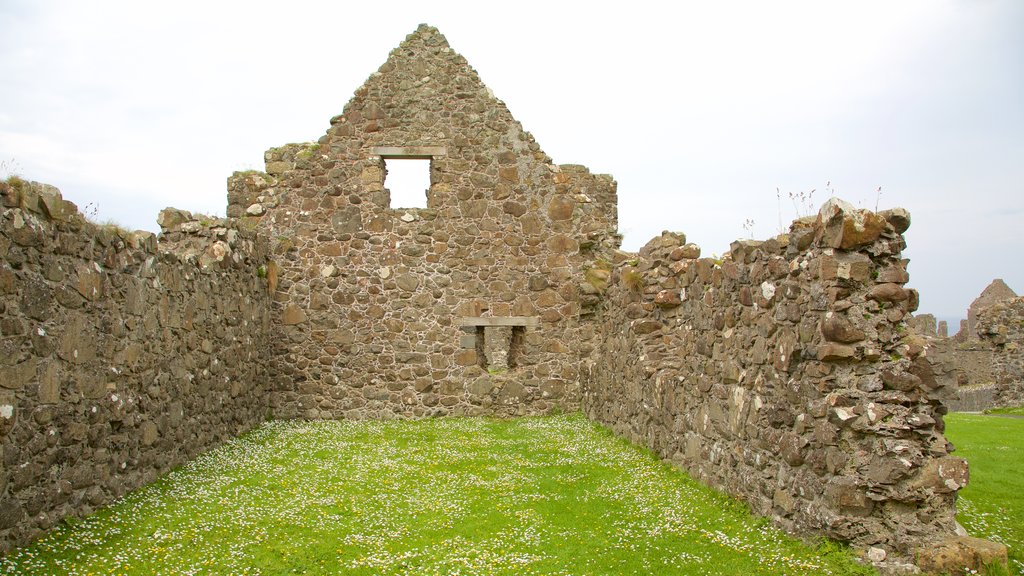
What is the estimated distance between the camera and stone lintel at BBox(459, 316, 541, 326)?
555 inches

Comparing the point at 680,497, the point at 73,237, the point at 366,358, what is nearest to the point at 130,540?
the point at 73,237

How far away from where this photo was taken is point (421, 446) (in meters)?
11.1

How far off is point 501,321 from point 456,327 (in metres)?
0.86

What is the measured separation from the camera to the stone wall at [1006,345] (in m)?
18.0

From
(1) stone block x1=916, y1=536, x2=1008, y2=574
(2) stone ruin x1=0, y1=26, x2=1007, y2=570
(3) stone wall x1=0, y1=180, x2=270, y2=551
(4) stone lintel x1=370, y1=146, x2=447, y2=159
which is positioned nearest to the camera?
(1) stone block x1=916, y1=536, x2=1008, y2=574

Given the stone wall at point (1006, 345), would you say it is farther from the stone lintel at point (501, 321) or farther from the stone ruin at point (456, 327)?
the stone lintel at point (501, 321)

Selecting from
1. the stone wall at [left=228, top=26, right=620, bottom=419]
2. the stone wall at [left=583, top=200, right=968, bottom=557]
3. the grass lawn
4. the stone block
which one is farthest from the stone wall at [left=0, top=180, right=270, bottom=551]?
the stone block

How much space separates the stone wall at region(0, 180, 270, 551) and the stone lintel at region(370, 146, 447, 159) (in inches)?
167

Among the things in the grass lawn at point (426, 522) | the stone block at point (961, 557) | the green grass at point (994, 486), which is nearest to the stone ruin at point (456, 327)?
the stone block at point (961, 557)

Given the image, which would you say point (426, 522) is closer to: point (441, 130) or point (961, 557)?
point (961, 557)

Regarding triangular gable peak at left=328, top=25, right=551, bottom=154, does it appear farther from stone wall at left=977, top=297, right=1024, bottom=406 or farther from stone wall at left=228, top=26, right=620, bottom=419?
stone wall at left=977, top=297, right=1024, bottom=406

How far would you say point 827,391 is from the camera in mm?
5617

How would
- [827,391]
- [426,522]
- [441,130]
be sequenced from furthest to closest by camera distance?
[441,130] < [426,522] < [827,391]

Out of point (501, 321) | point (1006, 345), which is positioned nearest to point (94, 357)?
point (501, 321)
